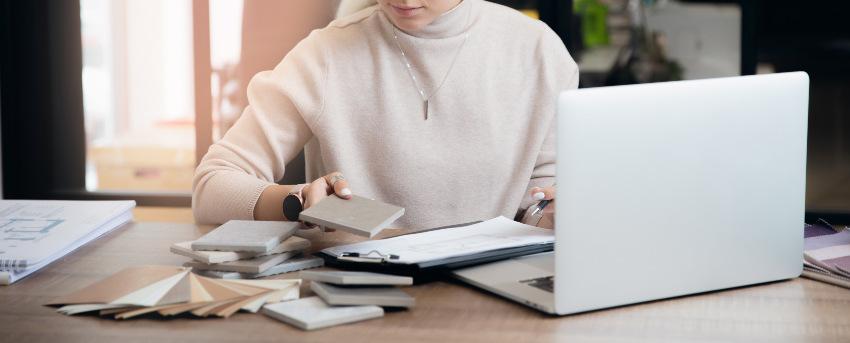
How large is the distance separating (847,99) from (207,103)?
2.60m

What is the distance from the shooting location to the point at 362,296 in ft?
3.34

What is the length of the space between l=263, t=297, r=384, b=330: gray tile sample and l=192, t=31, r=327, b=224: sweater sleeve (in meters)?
0.61

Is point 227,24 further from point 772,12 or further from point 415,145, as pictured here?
point 772,12

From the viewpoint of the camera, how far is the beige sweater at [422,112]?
173cm

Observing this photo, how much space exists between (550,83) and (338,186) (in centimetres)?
63

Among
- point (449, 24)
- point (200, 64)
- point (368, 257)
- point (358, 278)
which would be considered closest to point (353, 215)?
point (368, 257)

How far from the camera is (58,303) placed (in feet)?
3.45

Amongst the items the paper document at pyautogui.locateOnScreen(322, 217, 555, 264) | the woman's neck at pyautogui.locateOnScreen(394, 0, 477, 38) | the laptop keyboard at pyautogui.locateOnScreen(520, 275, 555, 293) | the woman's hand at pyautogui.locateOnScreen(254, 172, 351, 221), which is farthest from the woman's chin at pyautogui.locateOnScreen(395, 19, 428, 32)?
the laptop keyboard at pyautogui.locateOnScreen(520, 275, 555, 293)

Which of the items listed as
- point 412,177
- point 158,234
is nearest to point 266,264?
point 158,234

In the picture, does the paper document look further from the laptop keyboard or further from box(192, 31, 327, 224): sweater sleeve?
box(192, 31, 327, 224): sweater sleeve

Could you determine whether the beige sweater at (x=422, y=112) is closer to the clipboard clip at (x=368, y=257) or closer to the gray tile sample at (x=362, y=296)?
the clipboard clip at (x=368, y=257)

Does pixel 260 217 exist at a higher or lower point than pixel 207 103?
higher

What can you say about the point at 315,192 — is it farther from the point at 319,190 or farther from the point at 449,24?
the point at 449,24

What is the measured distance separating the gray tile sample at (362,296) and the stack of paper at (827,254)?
1.64ft
